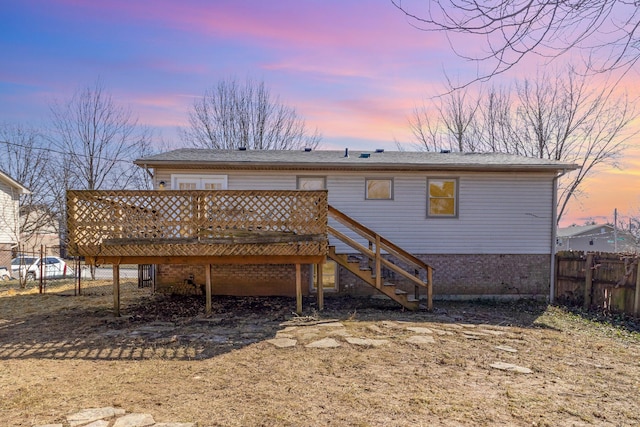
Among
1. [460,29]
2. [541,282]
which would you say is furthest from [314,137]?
[460,29]

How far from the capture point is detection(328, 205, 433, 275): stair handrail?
9.46m

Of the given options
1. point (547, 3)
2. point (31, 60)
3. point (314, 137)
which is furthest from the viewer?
point (314, 137)

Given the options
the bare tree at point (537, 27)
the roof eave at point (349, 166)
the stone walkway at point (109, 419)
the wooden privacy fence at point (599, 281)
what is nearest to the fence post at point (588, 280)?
the wooden privacy fence at point (599, 281)

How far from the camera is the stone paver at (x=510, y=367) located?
17.5 ft

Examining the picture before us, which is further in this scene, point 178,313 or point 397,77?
point 178,313

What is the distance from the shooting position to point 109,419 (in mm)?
3705

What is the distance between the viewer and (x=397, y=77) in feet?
19.1

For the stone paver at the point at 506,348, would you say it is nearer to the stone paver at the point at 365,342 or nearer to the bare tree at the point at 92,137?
the stone paver at the point at 365,342

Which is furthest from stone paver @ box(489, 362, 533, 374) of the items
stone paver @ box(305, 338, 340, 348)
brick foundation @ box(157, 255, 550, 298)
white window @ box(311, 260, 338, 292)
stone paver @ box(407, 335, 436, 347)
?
white window @ box(311, 260, 338, 292)

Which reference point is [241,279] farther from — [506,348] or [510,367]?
[510,367]

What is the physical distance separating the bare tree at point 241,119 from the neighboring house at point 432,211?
13.7 m

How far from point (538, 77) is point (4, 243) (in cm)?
2730

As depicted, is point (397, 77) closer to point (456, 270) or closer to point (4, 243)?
point (456, 270)

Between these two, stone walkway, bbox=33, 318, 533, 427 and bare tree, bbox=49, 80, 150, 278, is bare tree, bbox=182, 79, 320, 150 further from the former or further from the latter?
stone walkway, bbox=33, 318, 533, 427
